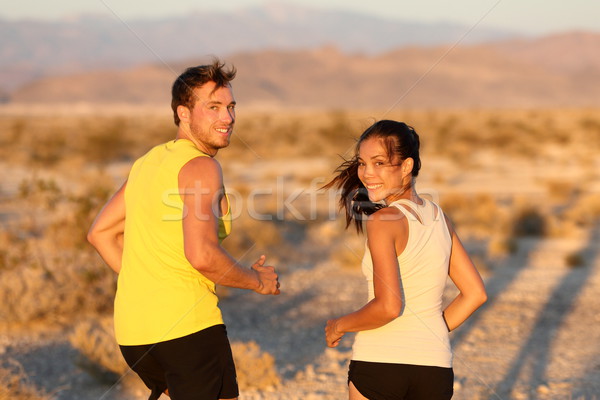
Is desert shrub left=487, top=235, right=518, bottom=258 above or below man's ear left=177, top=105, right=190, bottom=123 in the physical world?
below

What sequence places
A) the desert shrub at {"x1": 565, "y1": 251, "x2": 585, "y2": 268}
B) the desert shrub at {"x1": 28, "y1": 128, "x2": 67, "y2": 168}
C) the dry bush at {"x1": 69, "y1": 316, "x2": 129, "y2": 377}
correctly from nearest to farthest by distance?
the dry bush at {"x1": 69, "y1": 316, "x2": 129, "y2": 377} → the desert shrub at {"x1": 565, "y1": 251, "x2": 585, "y2": 268} → the desert shrub at {"x1": 28, "y1": 128, "x2": 67, "y2": 168}

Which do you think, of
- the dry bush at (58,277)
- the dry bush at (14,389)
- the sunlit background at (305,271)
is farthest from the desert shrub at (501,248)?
the dry bush at (14,389)

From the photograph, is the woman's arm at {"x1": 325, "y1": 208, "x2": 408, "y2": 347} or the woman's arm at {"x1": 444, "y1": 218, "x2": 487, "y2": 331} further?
the woman's arm at {"x1": 444, "y1": 218, "x2": 487, "y2": 331}

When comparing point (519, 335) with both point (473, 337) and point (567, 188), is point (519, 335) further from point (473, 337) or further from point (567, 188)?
point (567, 188)

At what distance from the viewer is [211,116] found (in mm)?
2844

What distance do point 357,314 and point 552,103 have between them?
134918mm

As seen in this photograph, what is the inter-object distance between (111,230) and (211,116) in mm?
704

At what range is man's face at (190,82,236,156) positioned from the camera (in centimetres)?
284

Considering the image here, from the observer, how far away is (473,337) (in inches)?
265

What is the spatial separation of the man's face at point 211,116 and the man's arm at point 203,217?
245mm

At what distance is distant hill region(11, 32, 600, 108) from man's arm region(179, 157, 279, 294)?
377 ft

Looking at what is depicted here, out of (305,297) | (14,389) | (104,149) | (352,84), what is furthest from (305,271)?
(352,84)

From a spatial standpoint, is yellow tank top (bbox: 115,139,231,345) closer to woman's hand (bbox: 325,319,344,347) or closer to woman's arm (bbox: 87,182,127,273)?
woman's arm (bbox: 87,182,127,273)

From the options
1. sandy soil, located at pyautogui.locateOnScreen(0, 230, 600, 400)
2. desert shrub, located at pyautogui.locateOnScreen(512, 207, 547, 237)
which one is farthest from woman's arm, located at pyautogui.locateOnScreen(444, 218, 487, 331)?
desert shrub, located at pyautogui.locateOnScreen(512, 207, 547, 237)
